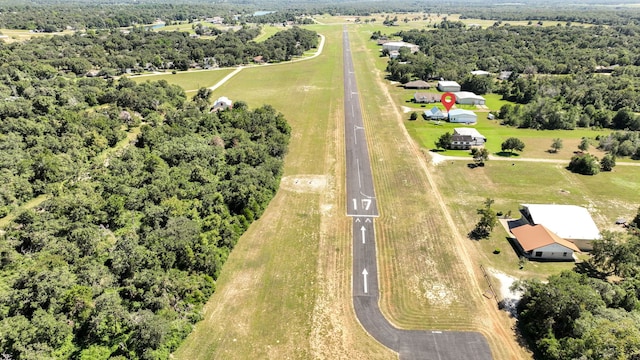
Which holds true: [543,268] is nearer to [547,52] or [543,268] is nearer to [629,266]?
[629,266]

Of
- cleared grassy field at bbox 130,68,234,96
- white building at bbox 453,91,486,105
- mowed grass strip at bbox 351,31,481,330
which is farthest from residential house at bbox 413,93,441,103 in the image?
cleared grassy field at bbox 130,68,234,96

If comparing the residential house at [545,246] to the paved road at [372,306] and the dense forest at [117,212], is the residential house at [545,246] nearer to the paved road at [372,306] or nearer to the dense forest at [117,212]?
the paved road at [372,306]

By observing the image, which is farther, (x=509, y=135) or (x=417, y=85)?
(x=417, y=85)

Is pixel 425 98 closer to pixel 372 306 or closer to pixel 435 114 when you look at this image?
pixel 435 114

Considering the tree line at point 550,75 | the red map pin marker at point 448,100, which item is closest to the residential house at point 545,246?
the tree line at point 550,75

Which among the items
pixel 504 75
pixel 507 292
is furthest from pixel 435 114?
pixel 507 292
